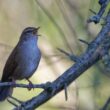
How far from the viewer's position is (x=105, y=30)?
3.60m

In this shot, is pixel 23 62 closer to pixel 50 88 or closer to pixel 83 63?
pixel 50 88

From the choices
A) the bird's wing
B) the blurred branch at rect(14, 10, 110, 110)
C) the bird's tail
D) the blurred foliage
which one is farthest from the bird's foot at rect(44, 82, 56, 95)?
the bird's wing

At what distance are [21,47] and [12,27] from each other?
112 inches

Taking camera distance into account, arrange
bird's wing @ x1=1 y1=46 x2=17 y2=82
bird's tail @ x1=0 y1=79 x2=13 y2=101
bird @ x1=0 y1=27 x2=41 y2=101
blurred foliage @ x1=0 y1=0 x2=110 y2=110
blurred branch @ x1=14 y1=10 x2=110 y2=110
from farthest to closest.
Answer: blurred foliage @ x1=0 y1=0 x2=110 y2=110 → bird @ x1=0 y1=27 x2=41 y2=101 → bird's wing @ x1=1 y1=46 x2=17 y2=82 → bird's tail @ x1=0 y1=79 x2=13 y2=101 → blurred branch @ x1=14 y1=10 x2=110 y2=110

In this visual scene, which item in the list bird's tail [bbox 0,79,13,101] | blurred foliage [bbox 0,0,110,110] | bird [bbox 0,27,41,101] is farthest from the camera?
blurred foliage [bbox 0,0,110,110]

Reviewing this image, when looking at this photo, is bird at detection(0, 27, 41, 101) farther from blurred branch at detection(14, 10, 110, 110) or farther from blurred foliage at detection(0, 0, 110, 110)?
blurred branch at detection(14, 10, 110, 110)

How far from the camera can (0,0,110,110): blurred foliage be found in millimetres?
6027

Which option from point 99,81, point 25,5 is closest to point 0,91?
point 99,81

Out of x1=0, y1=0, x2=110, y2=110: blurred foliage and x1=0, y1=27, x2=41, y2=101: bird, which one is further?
x1=0, y1=0, x2=110, y2=110: blurred foliage

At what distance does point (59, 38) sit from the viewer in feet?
25.6

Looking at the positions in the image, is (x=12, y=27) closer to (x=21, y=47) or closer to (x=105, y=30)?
(x=21, y=47)

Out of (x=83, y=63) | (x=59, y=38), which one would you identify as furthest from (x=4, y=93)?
(x=59, y=38)

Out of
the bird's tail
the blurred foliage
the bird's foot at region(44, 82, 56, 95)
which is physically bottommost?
the blurred foliage

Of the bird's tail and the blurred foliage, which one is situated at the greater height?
the bird's tail
